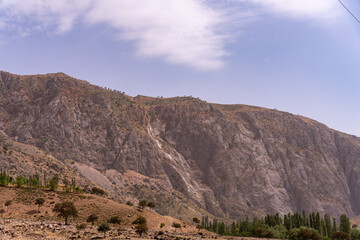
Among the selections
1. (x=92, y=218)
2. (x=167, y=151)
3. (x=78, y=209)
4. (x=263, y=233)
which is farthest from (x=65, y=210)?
(x=167, y=151)

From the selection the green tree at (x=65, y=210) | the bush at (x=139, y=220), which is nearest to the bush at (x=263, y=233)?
the bush at (x=139, y=220)

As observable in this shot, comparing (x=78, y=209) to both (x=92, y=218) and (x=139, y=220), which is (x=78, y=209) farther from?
(x=139, y=220)

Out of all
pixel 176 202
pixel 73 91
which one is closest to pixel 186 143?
pixel 176 202

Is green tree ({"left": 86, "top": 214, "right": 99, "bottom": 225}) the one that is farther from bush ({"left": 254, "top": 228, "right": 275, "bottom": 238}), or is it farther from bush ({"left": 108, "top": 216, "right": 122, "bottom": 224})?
bush ({"left": 254, "top": 228, "right": 275, "bottom": 238})

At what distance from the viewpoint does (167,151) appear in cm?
17975

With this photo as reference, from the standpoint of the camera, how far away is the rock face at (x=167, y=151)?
157250 millimetres

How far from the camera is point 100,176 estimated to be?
144250 millimetres

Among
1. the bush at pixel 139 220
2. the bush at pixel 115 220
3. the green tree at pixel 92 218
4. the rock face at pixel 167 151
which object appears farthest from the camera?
the rock face at pixel 167 151

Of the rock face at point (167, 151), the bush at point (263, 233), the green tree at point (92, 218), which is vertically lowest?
the bush at point (263, 233)

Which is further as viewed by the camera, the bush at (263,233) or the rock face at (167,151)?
the rock face at (167,151)

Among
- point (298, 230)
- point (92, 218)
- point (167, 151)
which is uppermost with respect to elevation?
point (167, 151)

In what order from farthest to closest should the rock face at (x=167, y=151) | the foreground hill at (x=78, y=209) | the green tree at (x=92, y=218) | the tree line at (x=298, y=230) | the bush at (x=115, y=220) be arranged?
1. the rock face at (x=167, y=151)
2. the tree line at (x=298, y=230)
3. the bush at (x=115, y=220)
4. the green tree at (x=92, y=218)
5. the foreground hill at (x=78, y=209)

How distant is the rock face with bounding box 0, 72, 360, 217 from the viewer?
516ft

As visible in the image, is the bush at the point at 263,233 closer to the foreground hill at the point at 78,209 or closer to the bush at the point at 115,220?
the foreground hill at the point at 78,209
